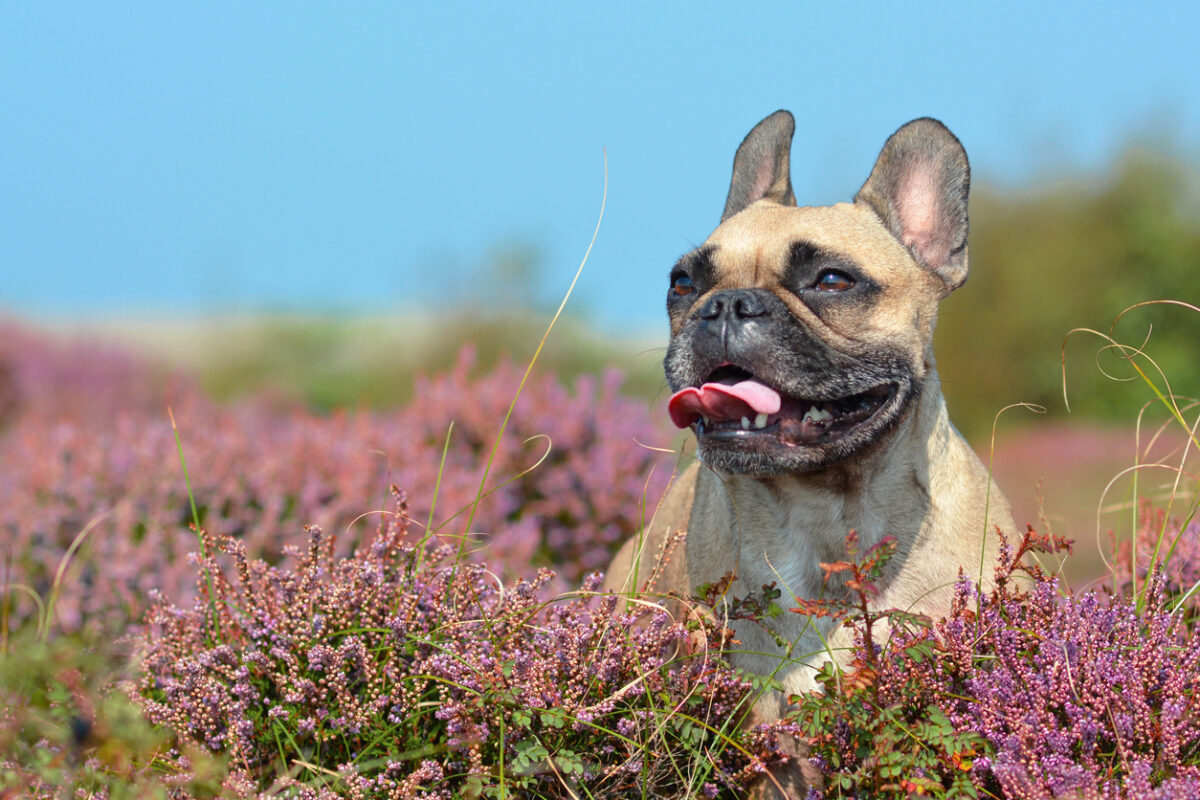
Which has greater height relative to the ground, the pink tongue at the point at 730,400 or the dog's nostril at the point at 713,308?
the dog's nostril at the point at 713,308

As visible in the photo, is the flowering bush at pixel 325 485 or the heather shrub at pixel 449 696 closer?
the heather shrub at pixel 449 696

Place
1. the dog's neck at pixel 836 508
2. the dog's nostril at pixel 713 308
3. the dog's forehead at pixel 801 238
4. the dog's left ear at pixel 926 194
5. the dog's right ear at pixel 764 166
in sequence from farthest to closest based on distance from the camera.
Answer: the dog's right ear at pixel 764 166 → the dog's left ear at pixel 926 194 → the dog's forehead at pixel 801 238 → the dog's neck at pixel 836 508 → the dog's nostril at pixel 713 308

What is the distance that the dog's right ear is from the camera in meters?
4.74

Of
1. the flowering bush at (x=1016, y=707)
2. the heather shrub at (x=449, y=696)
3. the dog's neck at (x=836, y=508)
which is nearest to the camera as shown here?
the flowering bush at (x=1016, y=707)

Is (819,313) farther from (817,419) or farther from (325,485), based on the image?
(325,485)

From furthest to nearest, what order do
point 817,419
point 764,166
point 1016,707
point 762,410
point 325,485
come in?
point 325,485
point 764,166
point 817,419
point 762,410
point 1016,707

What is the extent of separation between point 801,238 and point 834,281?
0.68 feet

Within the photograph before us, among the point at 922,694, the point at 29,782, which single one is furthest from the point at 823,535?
the point at 29,782

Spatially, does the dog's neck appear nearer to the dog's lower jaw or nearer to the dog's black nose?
the dog's lower jaw

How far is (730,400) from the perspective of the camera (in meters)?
3.51

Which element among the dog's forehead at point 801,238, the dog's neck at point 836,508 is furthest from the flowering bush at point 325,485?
the dog's forehead at point 801,238

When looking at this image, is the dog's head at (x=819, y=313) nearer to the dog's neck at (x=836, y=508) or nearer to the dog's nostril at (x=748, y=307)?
the dog's nostril at (x=748, y=307)

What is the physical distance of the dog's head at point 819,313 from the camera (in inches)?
137

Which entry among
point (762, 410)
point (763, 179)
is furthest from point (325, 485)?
point (762, 410)
